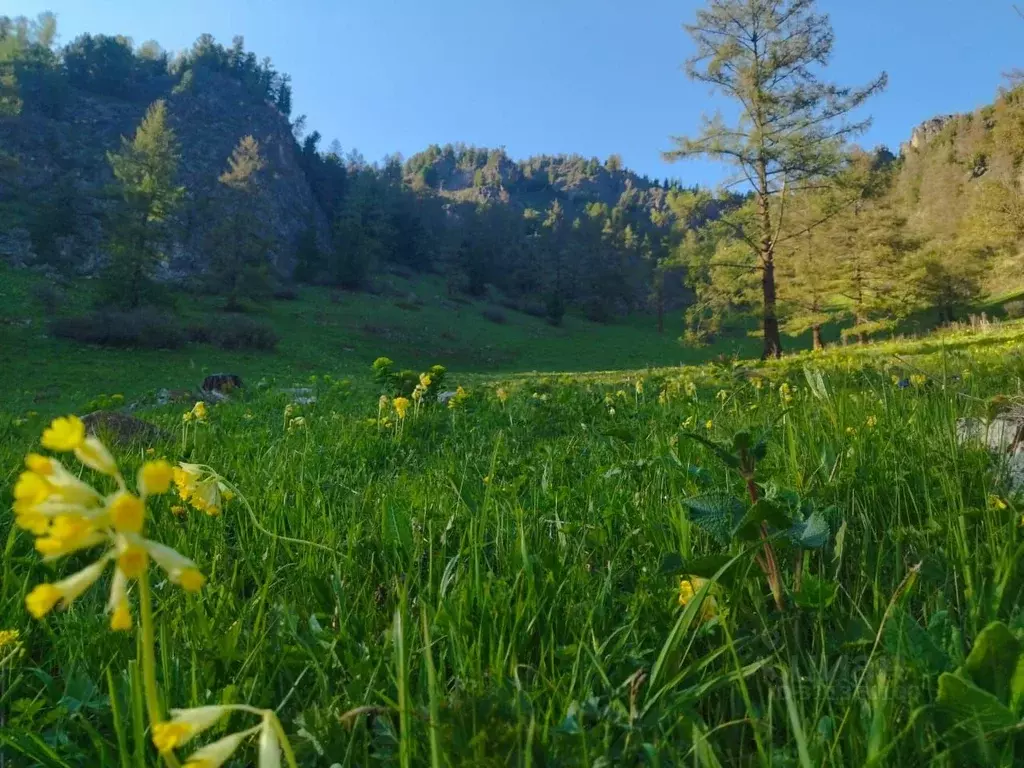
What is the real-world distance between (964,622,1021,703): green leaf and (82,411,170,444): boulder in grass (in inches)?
156

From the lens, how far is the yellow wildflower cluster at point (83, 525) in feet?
1.45

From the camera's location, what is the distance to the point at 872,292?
28.2 metres

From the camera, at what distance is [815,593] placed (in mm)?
1067

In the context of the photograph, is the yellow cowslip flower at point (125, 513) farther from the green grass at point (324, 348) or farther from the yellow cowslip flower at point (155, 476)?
the green grass at point (324, 348)

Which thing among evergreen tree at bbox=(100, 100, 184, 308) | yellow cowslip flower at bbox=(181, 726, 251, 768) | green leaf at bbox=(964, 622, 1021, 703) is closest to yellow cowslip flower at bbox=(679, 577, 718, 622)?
green leaf at bbox=(964, 622, 1021, 703)

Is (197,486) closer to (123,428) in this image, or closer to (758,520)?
(758,520)

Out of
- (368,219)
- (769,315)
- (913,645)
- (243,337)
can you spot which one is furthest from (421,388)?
(368,219)

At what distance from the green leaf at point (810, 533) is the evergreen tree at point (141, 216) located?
29.8m

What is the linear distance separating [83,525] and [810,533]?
108 centimetres

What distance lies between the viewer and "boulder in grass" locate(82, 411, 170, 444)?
3.89m

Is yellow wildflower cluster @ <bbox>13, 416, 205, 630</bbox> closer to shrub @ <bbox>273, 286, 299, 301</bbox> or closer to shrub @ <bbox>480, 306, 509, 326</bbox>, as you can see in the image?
shrub @ <bbox>273, 286, 299, 301</bbox>

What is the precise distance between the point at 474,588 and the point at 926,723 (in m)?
0.71

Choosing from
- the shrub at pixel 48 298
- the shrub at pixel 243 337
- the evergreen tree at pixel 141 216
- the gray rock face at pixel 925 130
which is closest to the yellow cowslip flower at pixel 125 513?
the shrub at pixel 243 337

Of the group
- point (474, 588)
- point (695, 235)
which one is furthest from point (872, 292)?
point (474, 588)
